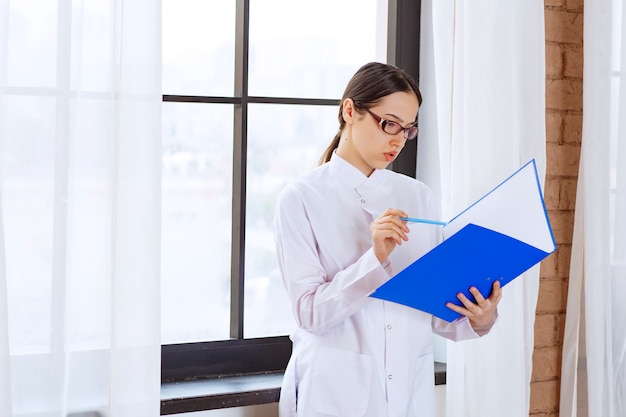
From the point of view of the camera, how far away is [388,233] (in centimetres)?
184

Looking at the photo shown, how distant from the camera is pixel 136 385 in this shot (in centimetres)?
193

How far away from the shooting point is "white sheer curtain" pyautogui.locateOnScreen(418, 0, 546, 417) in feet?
8.02

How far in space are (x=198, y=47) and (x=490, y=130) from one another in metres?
0.87

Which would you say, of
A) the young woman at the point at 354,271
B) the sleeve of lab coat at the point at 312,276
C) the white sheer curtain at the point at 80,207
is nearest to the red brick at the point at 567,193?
the young woman at the point at 354,271

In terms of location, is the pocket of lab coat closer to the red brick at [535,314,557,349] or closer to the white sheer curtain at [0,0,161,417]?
the white sheer curtain at [0,0,161,417]

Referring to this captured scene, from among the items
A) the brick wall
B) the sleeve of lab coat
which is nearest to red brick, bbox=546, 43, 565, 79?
the brick wall

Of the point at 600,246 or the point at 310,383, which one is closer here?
the point at 310,383

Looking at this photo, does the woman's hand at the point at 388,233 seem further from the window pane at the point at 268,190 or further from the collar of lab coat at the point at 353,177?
the window pane at the point at 268,190

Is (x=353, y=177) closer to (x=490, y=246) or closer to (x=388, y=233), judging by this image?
(x=388, y=233)

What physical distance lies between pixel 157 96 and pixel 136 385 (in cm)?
66

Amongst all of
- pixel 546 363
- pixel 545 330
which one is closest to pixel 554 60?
pixel 545 330

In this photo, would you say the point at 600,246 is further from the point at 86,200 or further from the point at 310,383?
the point at 86,200

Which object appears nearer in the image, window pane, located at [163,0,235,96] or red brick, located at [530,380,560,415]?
window pane, located at [163,0,235,96]

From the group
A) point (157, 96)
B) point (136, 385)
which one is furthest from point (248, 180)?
point (136, 385)
